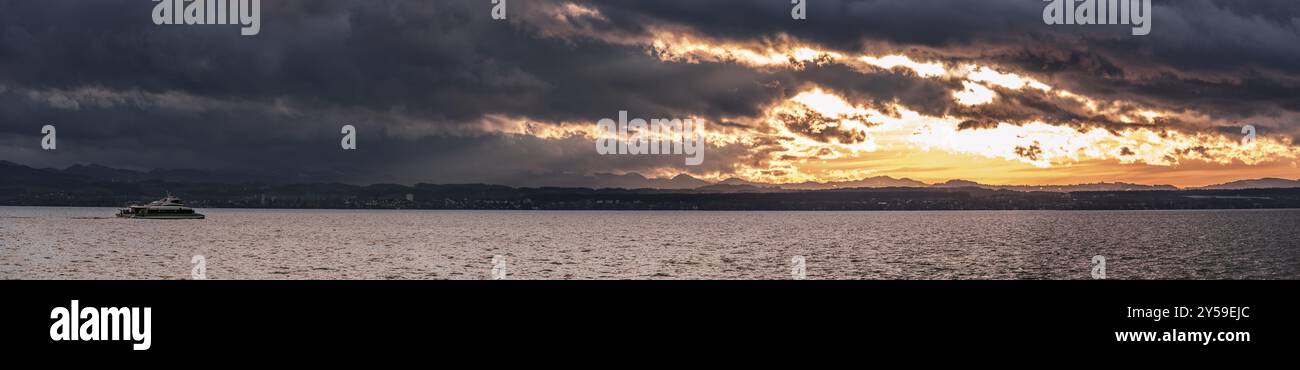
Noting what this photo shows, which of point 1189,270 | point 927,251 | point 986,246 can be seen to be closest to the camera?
point 1189,270
